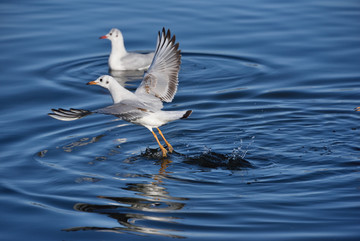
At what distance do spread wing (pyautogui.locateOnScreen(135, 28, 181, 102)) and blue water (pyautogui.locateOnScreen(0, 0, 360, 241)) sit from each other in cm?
74

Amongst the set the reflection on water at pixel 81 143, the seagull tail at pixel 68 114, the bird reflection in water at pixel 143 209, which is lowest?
the bird reflection in water at pixel 143 209

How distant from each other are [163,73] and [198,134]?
111cm

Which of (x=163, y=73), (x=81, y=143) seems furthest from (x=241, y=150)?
(x=81, y=143)

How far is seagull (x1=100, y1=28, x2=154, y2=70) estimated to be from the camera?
13.1 meters

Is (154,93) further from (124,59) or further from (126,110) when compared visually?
(124,59)

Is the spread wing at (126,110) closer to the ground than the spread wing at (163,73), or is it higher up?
closer to the ground

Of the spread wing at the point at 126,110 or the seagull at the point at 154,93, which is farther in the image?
the seagull at the point at 154,93

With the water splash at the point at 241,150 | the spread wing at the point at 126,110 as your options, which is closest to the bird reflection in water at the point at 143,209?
the spread wing at the point at 126,110

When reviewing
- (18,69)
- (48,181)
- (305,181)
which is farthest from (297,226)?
(18,69)

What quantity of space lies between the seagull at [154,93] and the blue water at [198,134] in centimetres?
60

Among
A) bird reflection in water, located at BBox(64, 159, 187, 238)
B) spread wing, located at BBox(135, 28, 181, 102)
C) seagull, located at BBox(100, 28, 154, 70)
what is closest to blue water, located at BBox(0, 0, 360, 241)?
bird reflection in water, located at BBox(64, 159, 187, 238)

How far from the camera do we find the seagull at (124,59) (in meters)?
13.1

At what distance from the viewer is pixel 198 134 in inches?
371

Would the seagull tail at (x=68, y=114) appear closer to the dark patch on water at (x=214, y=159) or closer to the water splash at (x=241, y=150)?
the dark patch on water at (x=214, y=159)
